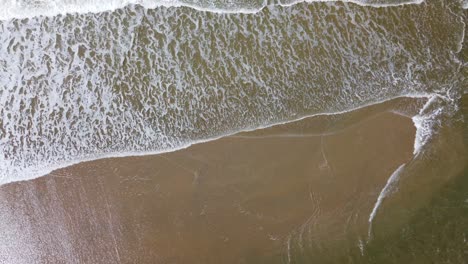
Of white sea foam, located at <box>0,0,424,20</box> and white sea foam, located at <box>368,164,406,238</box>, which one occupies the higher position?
white sea foam, located at <box>0,0,424,20</box>

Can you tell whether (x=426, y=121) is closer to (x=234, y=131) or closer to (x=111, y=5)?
(x=234, y=131)

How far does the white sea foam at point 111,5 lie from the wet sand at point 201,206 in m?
1.89

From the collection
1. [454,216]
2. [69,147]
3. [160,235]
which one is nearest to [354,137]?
[454,216]

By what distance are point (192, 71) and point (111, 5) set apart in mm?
1346

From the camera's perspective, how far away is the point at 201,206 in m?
4.88

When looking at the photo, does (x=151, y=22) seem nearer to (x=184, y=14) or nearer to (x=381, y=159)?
(x=184, y=14)

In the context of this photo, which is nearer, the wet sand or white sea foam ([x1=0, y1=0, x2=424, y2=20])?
the wet sand

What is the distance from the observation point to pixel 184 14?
5270 mm

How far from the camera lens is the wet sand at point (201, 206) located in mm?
4855

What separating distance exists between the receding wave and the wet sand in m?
0.32

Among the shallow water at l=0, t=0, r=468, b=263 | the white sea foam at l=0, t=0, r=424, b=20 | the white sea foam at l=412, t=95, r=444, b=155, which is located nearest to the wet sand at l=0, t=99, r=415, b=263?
the shallow water at l=0, t=0, r=468, b=263

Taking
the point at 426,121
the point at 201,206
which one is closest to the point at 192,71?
the point at 201,206

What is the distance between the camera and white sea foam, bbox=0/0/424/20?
5.14 metres

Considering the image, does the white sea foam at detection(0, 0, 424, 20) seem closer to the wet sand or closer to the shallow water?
the shallow water
